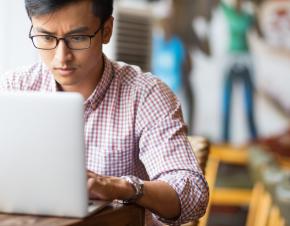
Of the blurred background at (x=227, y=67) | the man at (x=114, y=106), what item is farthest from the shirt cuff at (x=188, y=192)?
the blurred background at (x=227, y=67)

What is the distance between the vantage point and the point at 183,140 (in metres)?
1.76

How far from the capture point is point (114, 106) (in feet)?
6.05

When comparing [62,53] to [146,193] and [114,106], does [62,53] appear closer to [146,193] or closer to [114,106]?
[114,106]

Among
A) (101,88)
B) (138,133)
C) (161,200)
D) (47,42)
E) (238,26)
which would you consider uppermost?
(238,26)

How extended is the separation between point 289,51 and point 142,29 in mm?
1046

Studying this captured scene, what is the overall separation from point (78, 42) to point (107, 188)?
42 cm

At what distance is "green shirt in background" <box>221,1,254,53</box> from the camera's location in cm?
513

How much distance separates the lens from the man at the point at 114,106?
1.67 m

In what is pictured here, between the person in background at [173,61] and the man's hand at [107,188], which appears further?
the person in background at [173,61]

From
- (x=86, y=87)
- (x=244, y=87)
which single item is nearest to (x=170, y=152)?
(x=86, y=87)

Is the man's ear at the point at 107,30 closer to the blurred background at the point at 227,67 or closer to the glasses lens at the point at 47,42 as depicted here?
the glasses lens at the point at 47,42

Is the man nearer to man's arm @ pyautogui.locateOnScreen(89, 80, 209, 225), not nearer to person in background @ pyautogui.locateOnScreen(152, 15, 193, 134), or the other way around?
man's arm @ pyautogui.locateOnScreen(89, 80, 209, 225)

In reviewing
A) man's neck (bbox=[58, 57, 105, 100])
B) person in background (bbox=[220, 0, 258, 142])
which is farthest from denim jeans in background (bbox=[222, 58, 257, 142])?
man's neck (bbox=[58, 57, 105, 100])

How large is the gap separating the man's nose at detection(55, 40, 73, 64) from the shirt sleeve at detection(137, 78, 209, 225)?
0.25 metres
